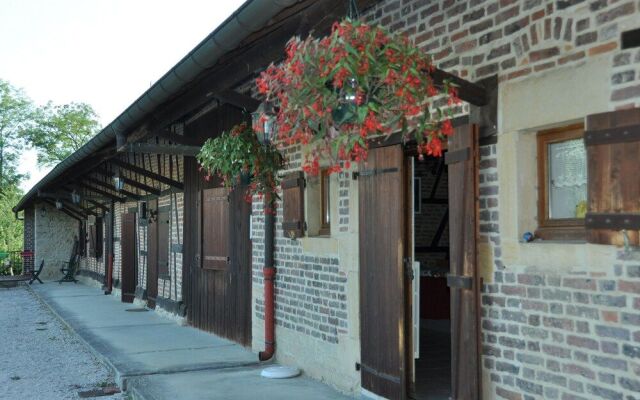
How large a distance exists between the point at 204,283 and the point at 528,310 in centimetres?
715

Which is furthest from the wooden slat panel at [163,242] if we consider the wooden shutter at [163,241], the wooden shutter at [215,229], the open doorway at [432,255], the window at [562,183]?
the window at [562,183]

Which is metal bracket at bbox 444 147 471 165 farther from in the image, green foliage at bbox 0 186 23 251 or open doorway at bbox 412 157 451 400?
green foliage at bbox 0 186 23 251

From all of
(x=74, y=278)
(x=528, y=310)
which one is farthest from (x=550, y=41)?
(x=74, y=278)

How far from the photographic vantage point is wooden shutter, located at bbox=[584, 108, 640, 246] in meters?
3.23

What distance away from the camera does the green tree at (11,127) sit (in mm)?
40250

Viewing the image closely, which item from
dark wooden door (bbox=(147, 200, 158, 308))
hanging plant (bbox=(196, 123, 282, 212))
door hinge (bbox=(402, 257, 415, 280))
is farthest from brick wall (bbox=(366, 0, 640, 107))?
dark wooden door (bbox=(147, 200, 158, 308))

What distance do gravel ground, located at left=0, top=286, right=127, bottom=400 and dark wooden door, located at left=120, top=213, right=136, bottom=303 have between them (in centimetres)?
185

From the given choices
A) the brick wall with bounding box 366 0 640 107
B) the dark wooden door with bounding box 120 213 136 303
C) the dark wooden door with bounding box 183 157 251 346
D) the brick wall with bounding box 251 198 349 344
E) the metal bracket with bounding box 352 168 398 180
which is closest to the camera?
the brick wall with bounding box 366 0 640 107

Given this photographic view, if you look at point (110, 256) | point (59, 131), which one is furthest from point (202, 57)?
point (59, 131)

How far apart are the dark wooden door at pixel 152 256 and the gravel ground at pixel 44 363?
5.79ft

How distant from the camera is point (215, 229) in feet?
32.6

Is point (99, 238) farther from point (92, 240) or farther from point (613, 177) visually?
point (613, 177)

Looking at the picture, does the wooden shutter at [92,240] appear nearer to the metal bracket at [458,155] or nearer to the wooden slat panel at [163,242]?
the wooden slat panel at [163,242]

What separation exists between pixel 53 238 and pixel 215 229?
59.4ft
